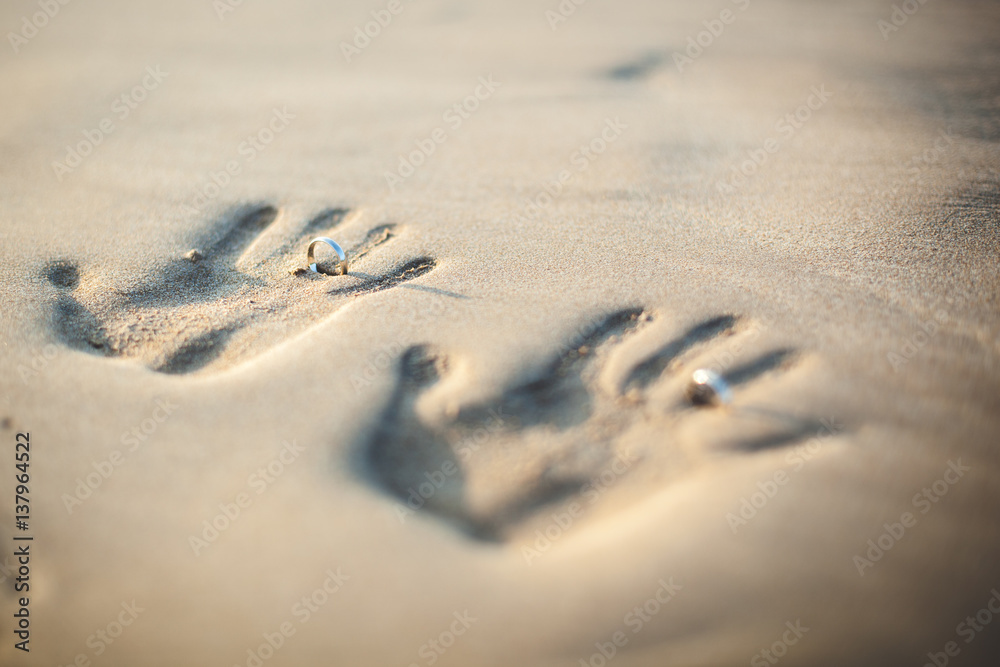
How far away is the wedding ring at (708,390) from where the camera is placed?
139 centimetres

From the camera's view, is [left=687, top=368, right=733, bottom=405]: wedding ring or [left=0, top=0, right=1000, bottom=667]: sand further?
[left=687, top=368, right=733, bottom=405]: wedding ring

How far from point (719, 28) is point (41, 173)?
3376 millimetres

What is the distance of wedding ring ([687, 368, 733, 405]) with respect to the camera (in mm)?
1386

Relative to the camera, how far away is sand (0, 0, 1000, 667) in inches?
46.0

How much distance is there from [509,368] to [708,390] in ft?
1.62

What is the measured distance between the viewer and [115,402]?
1513mm

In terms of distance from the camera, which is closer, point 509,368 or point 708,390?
point 708,390

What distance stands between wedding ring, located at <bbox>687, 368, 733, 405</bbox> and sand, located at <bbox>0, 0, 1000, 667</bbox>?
0.18 feet

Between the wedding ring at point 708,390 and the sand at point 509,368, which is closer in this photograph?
the sand at point 509,368

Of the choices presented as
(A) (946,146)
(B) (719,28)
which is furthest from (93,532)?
(B) (719,28)

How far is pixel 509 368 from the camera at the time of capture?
61.9 inches

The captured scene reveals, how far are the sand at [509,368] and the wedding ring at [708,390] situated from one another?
0.05 meters

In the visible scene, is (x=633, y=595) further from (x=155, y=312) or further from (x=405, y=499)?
(x=155, y=312)

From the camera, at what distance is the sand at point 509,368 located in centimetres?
117
